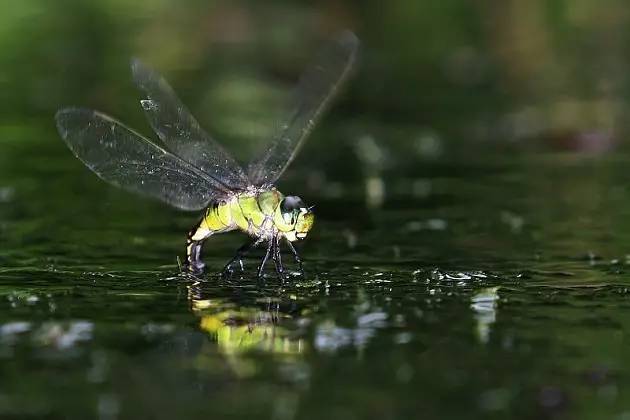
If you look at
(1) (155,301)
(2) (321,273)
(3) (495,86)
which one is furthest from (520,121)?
(1) (155,301)

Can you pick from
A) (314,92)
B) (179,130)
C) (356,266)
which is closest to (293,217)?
(356,266)

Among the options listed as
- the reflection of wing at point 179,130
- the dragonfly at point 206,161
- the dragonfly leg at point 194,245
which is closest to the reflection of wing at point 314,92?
the dragonfly at point 206,161

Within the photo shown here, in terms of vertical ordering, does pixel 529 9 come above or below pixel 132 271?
above

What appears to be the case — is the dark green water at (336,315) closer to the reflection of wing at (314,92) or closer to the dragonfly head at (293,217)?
the dragonfly head at (293,217)

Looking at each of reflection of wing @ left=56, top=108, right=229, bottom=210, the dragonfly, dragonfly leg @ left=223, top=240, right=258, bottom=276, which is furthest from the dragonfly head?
reflection of wing @ left=56, top=108, right=229, bottom=210

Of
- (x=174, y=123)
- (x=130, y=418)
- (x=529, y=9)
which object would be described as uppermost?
(x=529, y=9)

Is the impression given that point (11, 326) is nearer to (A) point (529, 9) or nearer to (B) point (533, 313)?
(B) point (533, 313)

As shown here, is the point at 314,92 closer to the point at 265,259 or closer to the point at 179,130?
the point at 179,130
